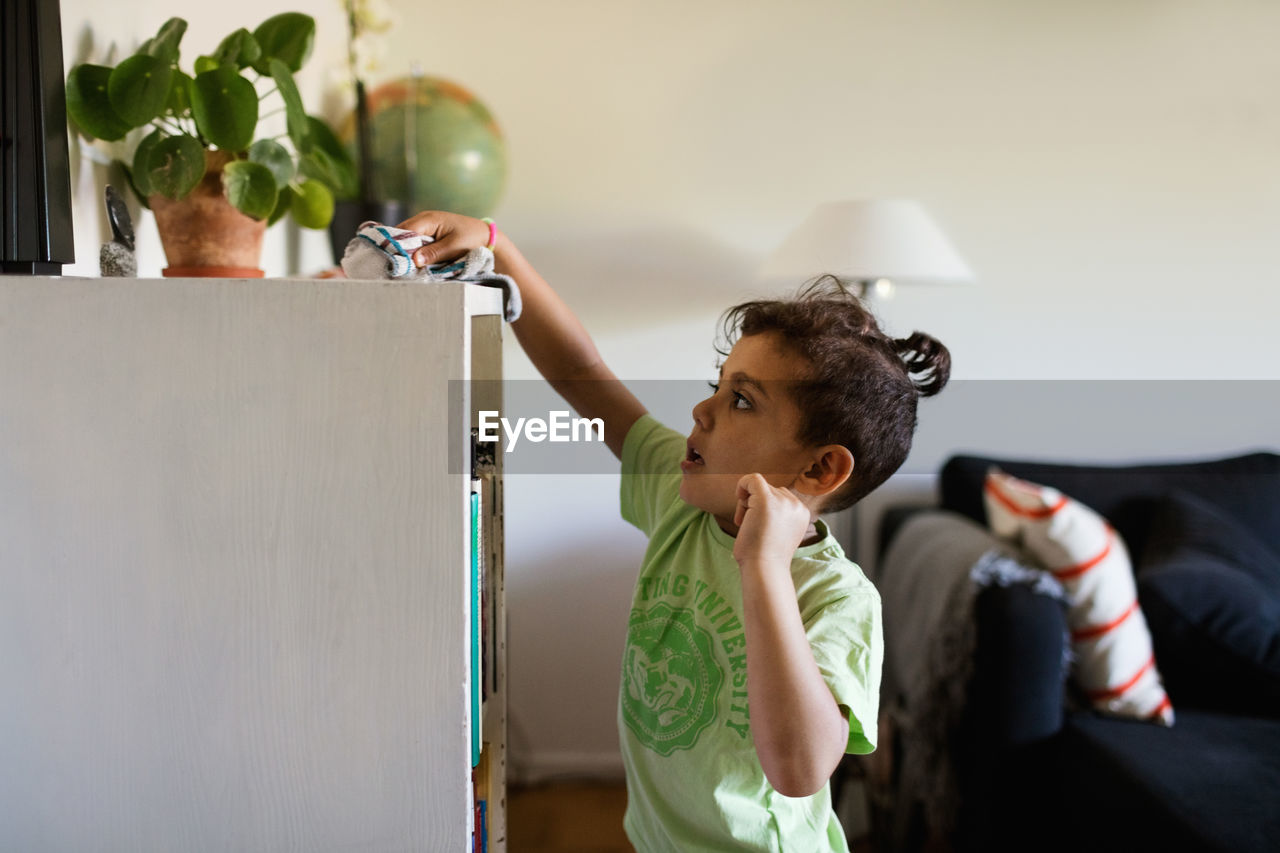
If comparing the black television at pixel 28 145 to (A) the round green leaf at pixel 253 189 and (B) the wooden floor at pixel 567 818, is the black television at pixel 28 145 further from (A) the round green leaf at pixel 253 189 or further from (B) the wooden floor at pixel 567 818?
(B) the wooden floor at pixel 567 818

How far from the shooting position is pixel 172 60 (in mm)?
954

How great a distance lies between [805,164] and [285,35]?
1.53 metres

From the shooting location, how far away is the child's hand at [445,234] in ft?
2.81

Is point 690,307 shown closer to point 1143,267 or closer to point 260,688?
point 1143,267

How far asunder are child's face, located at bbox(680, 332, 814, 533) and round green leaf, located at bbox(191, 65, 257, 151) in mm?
554

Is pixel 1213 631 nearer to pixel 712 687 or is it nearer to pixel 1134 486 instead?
pixel 1134 486

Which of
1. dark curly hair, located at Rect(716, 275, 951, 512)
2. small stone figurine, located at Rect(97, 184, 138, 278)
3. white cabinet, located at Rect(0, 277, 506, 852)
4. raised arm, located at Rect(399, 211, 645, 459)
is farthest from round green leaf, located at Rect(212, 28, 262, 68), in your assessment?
dark curly hair, located at Rect(716, 275, 951, 512)

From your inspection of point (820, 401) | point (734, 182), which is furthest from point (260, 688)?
point (734, 182)

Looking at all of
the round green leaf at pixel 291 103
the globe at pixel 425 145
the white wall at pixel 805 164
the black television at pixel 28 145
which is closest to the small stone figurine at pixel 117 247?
the black television at pixel 28 145

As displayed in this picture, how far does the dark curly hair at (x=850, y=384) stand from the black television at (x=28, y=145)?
621 mm

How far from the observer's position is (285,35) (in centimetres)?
117

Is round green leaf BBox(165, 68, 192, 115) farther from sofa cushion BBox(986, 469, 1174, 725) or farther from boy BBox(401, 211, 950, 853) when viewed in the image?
sofa cushion BBox(986, 469, 1174, 725)

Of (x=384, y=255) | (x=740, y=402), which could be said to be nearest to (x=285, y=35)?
(x=384, y=255)

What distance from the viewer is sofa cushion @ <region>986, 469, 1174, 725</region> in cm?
185
